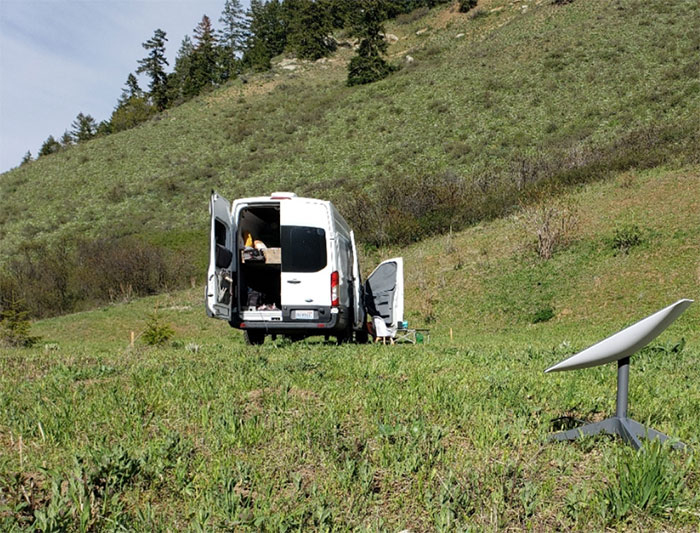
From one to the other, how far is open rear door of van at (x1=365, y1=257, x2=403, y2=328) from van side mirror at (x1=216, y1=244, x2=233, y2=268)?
4381mm

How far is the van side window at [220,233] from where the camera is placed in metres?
9.86

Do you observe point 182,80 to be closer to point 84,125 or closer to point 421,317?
point 84,125

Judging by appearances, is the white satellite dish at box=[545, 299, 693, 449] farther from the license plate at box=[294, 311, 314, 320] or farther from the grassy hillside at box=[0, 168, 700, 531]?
the license plate at box=[294, 311, 314, 320]

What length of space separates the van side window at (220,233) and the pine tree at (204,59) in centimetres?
7592

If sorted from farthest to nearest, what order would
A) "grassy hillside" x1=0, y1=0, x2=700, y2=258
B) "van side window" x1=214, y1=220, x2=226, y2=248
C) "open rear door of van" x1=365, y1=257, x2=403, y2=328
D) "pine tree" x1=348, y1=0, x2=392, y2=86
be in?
"pine tree" x1=348, y1=0, x2=392, y2=86, "grassy hillside" x1=0, y1=0, x2=700, y2=258, "open rear door of van" x1=365, y1=257, x2=403, y2=328, "van side window" x1=214, y1=220, x2=226, y2=248

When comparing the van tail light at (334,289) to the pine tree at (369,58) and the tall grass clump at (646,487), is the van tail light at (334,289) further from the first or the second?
the pine tree at (369,58)

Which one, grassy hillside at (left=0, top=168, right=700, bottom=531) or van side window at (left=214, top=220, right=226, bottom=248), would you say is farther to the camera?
van side window at (left=214, top=220, right=226, bottom=248)

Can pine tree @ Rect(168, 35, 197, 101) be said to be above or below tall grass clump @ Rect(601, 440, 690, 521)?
above

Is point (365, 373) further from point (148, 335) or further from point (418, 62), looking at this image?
point (418, 62)

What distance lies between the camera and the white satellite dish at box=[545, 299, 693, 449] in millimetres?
2754

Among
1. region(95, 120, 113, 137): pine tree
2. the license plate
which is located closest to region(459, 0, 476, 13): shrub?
region(95, 120, 113, 137): pine tree

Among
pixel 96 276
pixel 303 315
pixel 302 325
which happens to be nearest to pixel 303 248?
pixel 303 315

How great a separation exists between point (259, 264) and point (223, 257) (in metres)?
1.48

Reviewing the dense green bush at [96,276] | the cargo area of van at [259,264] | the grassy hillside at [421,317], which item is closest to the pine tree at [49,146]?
the grassy hillside at [421,317]
